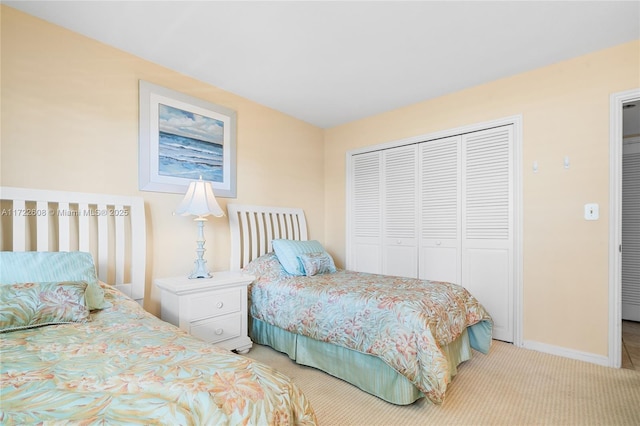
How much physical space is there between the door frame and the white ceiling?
524mm

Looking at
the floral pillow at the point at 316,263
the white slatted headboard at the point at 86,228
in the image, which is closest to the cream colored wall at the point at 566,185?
the floral pillow at the point at 316,263

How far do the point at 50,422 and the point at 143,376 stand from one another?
0.80 ft

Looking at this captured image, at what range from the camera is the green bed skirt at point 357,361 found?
73.9 inches

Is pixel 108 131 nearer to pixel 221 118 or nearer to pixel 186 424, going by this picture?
pixel 221 118

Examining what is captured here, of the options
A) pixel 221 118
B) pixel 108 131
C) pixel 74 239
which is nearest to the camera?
pixel 74 239

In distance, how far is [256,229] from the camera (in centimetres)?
331

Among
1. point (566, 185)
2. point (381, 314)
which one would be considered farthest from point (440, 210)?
point (381, 314)

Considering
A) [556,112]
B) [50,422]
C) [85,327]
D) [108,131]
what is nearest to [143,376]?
[50,422]

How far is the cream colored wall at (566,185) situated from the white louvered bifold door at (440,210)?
1.76 feet

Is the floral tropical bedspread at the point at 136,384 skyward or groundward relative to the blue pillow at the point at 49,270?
groundward

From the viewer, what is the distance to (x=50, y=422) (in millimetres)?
707

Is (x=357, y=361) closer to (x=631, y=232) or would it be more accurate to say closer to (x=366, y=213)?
(x=366, y=213)

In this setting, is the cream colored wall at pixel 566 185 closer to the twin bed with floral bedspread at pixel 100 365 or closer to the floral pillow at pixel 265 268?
the floral pillow at pixel 265 268

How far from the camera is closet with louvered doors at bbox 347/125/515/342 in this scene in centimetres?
289
